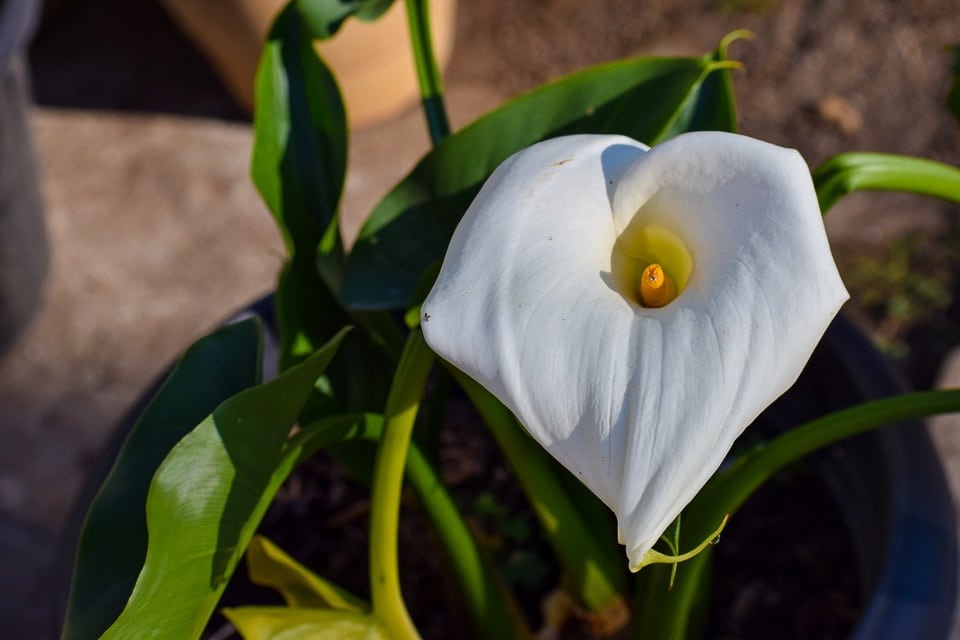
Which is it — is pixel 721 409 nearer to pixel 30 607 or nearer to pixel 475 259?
pixel 475 259

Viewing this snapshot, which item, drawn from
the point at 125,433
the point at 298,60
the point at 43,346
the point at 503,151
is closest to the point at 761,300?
the point at 503,151

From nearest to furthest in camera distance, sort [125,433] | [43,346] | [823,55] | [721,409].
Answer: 1. [721,409]
2. [125,433]
3. [43,346]
4. [823,55]

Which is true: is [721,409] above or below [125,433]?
above

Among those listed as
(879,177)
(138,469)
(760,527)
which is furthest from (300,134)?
(760,527)

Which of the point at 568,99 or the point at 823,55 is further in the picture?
the point at 823,55

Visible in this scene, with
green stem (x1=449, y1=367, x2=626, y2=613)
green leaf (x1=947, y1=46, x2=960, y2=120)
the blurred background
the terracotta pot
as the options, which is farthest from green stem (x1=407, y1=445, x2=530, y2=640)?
the terracotta pot
